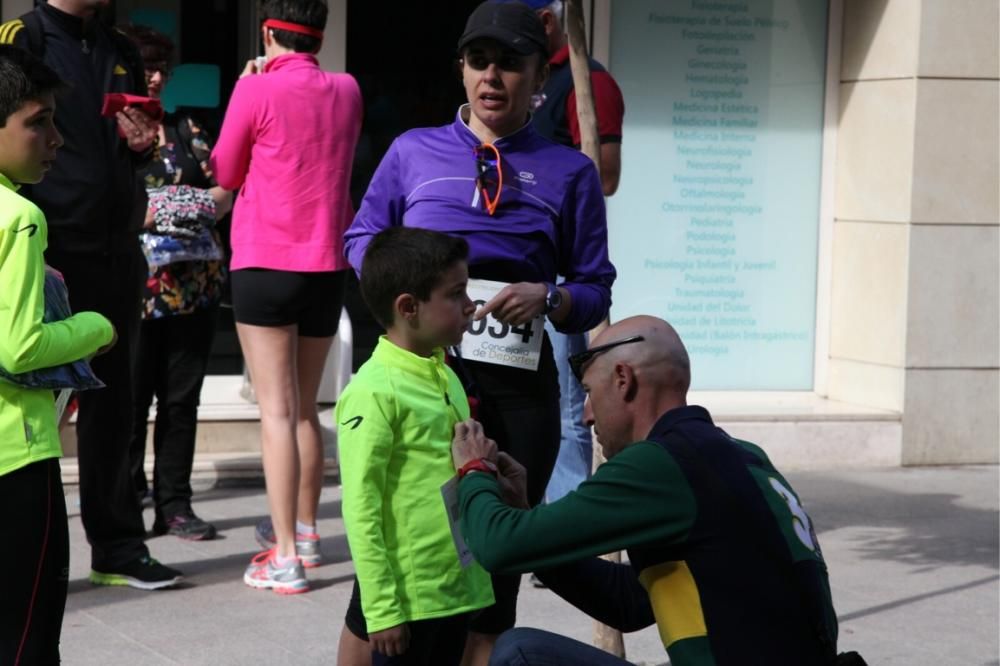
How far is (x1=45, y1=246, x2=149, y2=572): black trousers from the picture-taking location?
227 inches

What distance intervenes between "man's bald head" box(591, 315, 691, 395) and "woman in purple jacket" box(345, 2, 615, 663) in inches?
31.6

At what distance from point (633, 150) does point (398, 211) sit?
5129 mm

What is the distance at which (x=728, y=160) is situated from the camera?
9500 mm

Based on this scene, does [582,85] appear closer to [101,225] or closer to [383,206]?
[383,206]

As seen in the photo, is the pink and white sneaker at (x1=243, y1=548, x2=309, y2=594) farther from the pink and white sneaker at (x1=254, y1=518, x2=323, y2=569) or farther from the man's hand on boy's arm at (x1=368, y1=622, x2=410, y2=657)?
the man's hand on boy's arm at (x1=368, y1=622, x2=410, y2=657)

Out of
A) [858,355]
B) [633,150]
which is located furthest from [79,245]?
[858,355]

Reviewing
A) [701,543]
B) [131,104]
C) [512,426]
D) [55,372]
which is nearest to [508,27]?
[512,426]

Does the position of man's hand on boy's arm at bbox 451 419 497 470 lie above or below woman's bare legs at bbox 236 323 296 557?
above

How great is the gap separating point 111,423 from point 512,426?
2.27 m

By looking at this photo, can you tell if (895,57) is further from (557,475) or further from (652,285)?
(557,475)

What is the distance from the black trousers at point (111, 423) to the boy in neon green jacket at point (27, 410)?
1.88m

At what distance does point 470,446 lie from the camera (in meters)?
3.43

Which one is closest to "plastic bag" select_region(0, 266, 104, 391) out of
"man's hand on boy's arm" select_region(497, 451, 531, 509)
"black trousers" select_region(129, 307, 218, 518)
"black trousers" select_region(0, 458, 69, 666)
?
"black trousers" select_region(0, 458, 69, 666)

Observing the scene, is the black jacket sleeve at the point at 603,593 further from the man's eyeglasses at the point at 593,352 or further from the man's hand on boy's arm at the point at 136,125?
the man's hand on boy's arm at the point at 136,125
